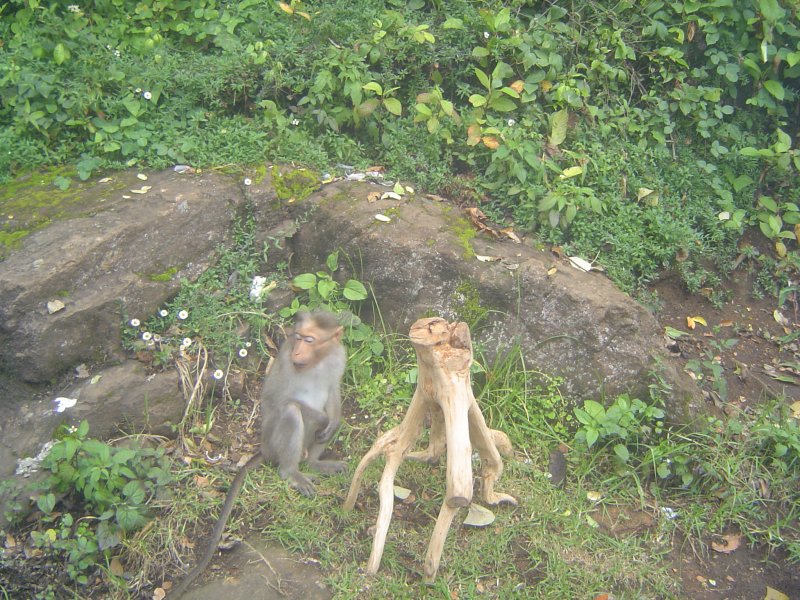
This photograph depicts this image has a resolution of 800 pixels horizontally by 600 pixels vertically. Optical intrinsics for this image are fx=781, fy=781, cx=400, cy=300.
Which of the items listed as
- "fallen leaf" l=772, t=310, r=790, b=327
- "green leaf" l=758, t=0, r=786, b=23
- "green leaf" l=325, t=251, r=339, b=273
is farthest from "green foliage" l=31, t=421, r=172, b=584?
"green leaf" l=758, t=0, r=786, b=23

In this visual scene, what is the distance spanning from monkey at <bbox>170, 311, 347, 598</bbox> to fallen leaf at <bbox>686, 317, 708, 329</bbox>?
2.86m

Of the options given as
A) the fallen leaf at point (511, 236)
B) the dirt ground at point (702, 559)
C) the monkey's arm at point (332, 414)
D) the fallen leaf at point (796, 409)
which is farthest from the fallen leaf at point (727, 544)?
the fallen leaf at point (511, 236)

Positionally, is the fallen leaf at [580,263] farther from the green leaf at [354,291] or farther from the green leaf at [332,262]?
the green leaf at [332,262]

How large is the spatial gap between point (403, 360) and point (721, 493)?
7.20 feet

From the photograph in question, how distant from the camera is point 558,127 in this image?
20.8 ft

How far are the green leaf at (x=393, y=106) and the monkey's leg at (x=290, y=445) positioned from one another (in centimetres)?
283

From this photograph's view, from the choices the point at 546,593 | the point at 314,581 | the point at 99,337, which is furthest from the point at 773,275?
the point at 99,337

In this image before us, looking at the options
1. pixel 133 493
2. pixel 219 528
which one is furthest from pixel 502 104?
pixel 133 493

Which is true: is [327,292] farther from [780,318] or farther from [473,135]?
[780,318]

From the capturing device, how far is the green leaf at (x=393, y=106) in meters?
6.43

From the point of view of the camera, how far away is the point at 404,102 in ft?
22.3

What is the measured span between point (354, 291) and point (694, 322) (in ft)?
9.01

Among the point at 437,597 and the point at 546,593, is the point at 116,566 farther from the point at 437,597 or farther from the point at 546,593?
the point at 546,593

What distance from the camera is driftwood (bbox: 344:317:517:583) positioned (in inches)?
151
